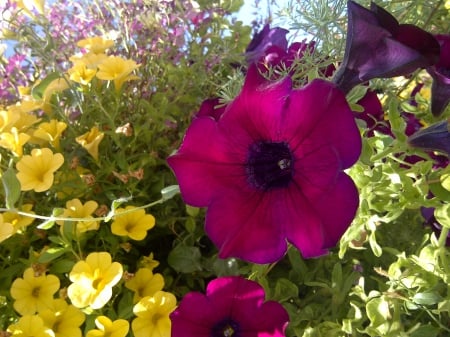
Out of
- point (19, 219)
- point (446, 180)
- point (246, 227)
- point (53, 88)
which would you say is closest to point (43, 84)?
point (53, 88)

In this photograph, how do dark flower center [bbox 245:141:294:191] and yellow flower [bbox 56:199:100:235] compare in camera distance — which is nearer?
dark flower center [bbox 245:141:294:191]

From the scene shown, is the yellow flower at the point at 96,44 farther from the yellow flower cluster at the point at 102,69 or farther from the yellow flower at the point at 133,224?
the yellow flower at the point at 133,224

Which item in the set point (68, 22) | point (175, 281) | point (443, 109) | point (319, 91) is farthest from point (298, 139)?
point (68, 22)

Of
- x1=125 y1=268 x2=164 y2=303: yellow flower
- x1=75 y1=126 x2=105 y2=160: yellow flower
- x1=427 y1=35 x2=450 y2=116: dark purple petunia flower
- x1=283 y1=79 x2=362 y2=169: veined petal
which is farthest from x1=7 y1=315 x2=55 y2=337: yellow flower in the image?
x1=427 y1=35 x2=450 y2=116: dark purple petunia flower

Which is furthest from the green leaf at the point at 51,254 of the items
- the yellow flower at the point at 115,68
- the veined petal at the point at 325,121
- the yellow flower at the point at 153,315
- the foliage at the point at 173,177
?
the veined petal at the point at 325,121

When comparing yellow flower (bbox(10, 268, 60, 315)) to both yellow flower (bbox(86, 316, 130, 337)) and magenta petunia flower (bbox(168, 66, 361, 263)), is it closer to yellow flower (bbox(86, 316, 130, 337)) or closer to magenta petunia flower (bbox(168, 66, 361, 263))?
yellow flower (bbox(86, 316, 130, 337))

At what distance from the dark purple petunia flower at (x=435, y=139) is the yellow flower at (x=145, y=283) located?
315mm

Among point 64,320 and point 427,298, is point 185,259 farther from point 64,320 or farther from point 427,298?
point 427,298

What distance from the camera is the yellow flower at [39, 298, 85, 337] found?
0.61 meters

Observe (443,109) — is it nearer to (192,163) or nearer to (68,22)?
(192,163)

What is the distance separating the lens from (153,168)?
805 millimetres

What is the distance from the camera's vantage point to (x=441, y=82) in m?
0.53

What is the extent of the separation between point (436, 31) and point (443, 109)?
22cm

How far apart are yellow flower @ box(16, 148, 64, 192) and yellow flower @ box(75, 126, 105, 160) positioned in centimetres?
4
